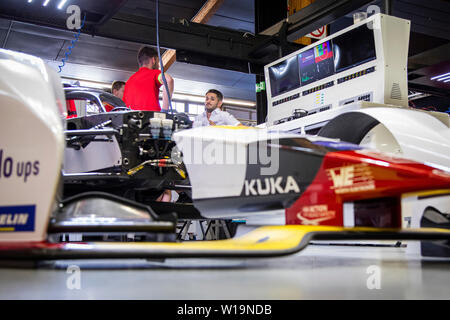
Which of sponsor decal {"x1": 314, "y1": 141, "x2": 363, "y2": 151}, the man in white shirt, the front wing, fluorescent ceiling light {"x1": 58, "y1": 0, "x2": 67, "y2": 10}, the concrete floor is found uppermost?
fluorescent ceiling light {"x1": 58, "y1": 0, "x2": 67, "y2": 10}

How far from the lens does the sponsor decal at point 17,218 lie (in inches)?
64.4

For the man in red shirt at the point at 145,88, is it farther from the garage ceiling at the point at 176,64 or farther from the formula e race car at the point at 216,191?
the formula e race car at the point at 216,191

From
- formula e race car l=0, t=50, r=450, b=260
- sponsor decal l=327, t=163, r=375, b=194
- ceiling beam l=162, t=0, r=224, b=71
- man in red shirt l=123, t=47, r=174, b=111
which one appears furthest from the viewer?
ceiling beam l=162, t=0, r=224, b=71

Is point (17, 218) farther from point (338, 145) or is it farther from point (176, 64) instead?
point (176, 64)

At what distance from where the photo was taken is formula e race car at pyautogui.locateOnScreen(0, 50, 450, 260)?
1.63 m

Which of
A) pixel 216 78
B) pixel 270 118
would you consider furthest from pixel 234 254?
pixel 216 78

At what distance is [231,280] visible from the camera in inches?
59.6

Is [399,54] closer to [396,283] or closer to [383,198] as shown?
[383,198]

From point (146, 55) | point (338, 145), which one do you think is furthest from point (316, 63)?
point (338, 145)

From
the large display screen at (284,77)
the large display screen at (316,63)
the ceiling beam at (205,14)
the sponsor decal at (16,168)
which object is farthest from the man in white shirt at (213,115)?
the ceiling beam at (205,14)

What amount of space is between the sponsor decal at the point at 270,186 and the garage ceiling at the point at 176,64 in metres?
4.96

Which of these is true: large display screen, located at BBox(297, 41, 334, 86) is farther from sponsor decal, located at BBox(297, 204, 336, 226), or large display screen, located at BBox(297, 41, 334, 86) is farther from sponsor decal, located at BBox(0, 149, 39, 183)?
sponsor decal, located at BBox(0, 149, 39, 183)

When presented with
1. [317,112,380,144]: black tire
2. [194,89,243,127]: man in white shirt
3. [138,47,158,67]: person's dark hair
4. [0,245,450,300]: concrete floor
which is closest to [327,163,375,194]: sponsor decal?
[0,245,450,300]: concrete floor

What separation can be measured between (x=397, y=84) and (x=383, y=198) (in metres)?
2.52
